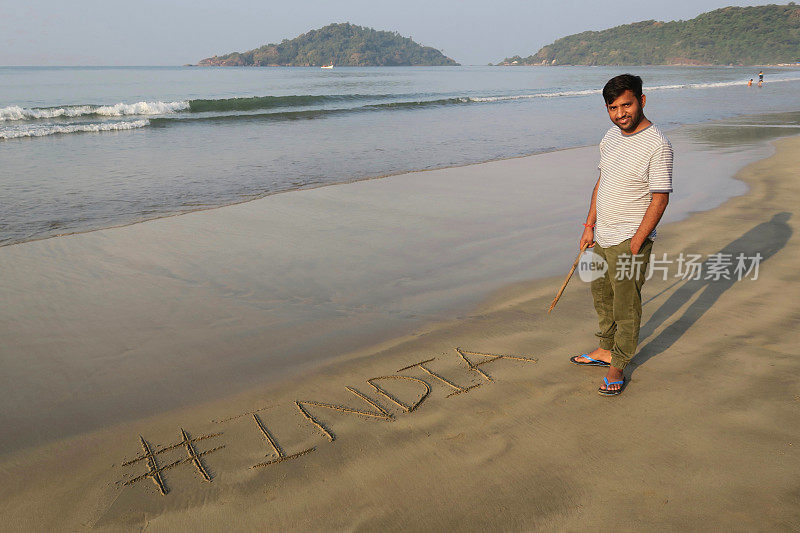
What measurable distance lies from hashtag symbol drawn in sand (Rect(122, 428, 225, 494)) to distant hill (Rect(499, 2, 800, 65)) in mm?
162385

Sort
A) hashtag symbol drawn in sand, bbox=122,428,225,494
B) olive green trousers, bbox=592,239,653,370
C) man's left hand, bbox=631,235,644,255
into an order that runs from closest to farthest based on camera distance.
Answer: hashtag symbol drawn in sand, bbox=122,428,225,494 < man's left hand, bbox=631,235,644,255 < olive green trousers, bbox=592,239,653,370

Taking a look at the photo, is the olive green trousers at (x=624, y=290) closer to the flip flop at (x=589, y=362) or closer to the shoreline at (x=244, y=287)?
the flip flop at (x=589, y=362)

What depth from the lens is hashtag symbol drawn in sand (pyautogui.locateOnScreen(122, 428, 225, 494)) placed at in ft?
8.83

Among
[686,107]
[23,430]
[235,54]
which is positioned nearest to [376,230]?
[23,430]

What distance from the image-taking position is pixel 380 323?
447 cm

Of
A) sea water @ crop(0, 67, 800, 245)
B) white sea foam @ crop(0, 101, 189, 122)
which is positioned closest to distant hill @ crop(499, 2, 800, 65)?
sea water @ crop(0, 67, 800, 245)

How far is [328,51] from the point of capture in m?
158

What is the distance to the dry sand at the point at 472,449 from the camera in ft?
8.02

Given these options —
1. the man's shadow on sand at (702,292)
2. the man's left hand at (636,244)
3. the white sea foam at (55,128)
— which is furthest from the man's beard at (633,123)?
the white sea foam at (55,128)

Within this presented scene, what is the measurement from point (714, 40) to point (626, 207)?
6617 inches

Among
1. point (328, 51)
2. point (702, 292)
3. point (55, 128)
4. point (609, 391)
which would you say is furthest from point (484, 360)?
point (328, 51)

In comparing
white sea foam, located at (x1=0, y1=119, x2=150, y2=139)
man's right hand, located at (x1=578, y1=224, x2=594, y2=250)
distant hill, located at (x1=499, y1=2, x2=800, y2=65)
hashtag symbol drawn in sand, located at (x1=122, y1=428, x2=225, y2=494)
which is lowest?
hashtag symbol drawn in sand, located at (x1=122, y1=428, x2=225, y2=494)

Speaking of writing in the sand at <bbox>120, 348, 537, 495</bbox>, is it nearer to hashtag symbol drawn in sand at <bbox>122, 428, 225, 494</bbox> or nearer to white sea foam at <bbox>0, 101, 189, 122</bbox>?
hashtag symbol drawn in sand at <bbox>122, 428, 225, 494</bbox>

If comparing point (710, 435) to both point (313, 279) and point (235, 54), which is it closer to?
point (313, 279)
